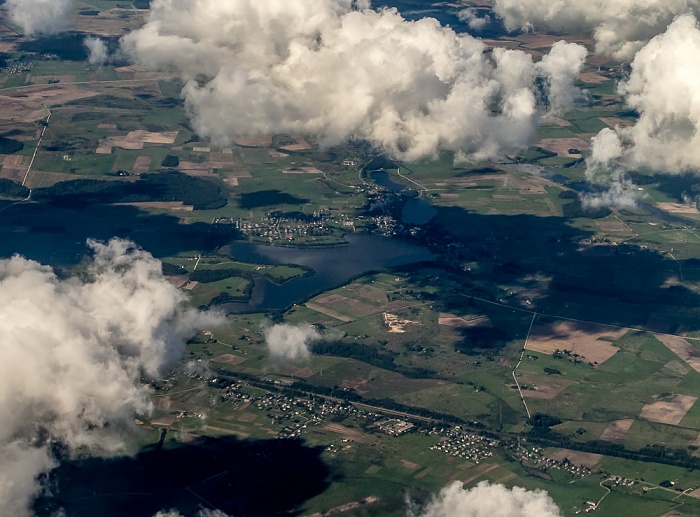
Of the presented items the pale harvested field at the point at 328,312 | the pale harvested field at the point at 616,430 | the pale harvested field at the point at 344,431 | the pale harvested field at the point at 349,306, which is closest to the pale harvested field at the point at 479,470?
the pale harvested field at the point at 344,431

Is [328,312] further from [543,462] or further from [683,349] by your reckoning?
[683,349]

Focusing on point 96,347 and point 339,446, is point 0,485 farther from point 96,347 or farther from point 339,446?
point 339,446

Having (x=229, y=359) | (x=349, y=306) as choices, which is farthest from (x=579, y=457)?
(x=349, y=306)

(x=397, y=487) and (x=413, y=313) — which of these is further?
(x=413, y=313)

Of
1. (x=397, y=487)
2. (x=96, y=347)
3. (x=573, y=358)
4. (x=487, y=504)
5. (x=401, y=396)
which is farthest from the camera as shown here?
(x=573, y=358)

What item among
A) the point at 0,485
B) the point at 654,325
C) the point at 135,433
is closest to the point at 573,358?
the point at 654,325

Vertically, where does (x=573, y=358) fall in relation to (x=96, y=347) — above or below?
below

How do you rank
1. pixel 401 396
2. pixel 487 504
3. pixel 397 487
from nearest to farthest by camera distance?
pixel 487 504 → pixel 397 487 → pixel 401 396

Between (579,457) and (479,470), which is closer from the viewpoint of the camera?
(479,470)

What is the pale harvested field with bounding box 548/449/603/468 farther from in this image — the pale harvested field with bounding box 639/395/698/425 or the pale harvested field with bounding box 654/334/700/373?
the pale harvested field with bounding box 654/334/700/373
